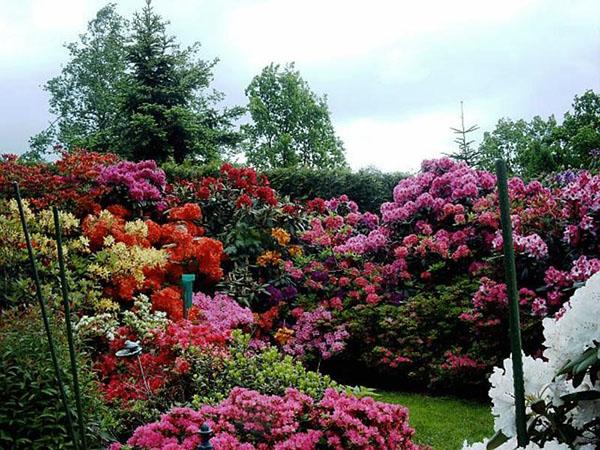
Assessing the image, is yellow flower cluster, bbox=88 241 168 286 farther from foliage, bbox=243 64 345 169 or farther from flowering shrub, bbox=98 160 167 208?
foliage, bbox=243 64 345 169

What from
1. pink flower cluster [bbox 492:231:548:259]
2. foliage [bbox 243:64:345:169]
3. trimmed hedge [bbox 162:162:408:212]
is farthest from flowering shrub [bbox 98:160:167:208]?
foliage [bbox 243:64:345:169]

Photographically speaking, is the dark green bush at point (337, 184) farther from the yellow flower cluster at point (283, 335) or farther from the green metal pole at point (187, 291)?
the green metal pole at point (187, 291)

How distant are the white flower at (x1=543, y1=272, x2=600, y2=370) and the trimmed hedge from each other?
10.9m

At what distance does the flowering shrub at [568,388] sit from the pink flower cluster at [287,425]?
2315 millimetres

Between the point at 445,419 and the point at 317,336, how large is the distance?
1.76 metres

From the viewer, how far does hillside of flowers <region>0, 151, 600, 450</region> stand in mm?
4387

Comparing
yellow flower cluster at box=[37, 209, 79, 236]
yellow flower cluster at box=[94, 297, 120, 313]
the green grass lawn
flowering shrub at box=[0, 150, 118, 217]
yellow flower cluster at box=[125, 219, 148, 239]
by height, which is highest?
flowering shrub at box=[0, 150, 118, 217]

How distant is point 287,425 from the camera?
3.18 metres

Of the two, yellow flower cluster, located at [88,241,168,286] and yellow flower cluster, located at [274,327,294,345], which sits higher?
yellow flower cluster, located at [88,241,168,286]

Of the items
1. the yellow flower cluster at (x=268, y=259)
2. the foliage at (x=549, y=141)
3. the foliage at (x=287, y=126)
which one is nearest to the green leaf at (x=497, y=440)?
the yellow flower cluster at (x=268, y=259)

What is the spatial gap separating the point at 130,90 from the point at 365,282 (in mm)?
12644

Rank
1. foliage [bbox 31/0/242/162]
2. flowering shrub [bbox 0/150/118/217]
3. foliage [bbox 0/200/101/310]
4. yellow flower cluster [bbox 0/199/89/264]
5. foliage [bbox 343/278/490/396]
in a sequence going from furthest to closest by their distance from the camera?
foliage [bbox 31/0/242/162], flowering shrub [bbox 0/150/118/217], foliage [bbox 343/278/490/396], yellow flower cluster [bbox 0/199/89/264], foliage [bbox 0/200/101/310]

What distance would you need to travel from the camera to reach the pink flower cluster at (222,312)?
6121 millimetres

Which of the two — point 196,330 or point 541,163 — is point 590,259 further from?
point 541,163
